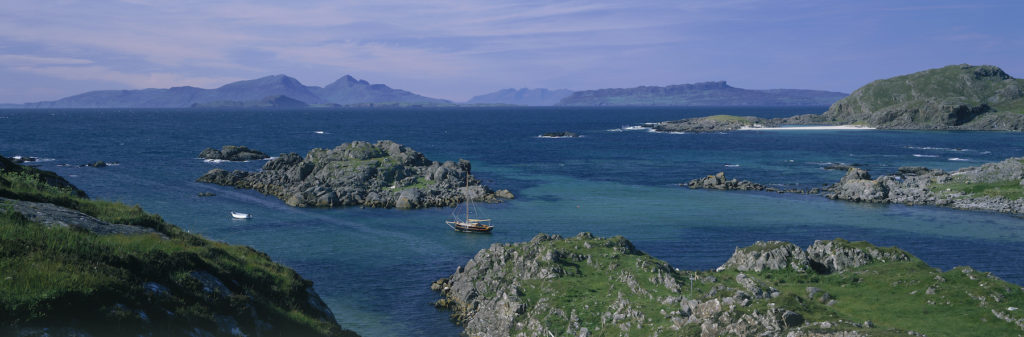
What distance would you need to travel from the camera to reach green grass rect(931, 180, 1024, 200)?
8550 centimetres

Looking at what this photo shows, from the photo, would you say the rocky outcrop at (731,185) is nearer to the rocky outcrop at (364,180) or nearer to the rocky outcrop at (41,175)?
the rocky outcrop at (364,180)

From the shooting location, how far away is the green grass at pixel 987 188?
85.5 meters

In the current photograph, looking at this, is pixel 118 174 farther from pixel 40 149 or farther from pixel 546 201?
pixel 546 201

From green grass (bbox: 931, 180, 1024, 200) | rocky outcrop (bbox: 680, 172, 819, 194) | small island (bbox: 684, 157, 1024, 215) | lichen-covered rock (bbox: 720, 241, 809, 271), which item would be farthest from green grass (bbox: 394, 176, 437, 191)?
green grass (bbox: 931, 180, 1024, 200)

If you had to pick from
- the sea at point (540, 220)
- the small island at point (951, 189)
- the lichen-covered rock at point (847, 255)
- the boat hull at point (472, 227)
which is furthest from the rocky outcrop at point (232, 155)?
the lichen-covered rock at point (847, 255)

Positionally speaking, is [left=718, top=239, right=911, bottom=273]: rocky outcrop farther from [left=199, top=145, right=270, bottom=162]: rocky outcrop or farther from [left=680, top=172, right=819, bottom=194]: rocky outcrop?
[left=199, top=145, right=270, bottom=162]: rocky outcrop

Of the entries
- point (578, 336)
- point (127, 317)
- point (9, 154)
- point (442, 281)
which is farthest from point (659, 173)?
point (9, 154)

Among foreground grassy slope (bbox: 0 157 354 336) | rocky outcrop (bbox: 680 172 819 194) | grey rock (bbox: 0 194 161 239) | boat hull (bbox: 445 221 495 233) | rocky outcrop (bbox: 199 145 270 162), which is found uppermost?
grey rock (bbox: 0 194 161 239)

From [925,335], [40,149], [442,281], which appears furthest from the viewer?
[40,149]

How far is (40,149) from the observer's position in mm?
158125

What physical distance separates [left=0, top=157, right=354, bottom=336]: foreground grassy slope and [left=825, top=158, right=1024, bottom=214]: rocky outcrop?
298 feet

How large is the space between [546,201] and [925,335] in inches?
2547

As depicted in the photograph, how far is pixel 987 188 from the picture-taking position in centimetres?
8931

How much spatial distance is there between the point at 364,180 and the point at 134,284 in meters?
84.1
